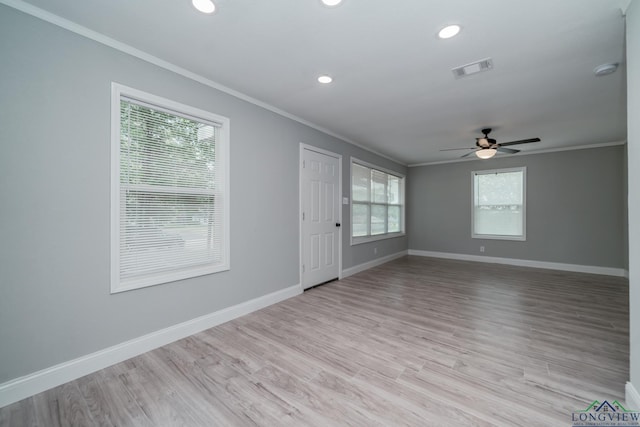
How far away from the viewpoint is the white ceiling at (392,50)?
1.77 m

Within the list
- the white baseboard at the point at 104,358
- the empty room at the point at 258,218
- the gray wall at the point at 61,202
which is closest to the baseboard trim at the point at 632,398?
the empty room at the point at 258,218

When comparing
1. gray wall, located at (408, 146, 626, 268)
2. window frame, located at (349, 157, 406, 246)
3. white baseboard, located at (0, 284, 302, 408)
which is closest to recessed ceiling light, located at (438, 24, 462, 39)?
window frame, located at (349, 157, 406, 246)

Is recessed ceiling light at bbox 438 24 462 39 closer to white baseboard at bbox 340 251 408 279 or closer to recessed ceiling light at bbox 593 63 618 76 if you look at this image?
recessed ceiling light at bbox 593 63 618 76

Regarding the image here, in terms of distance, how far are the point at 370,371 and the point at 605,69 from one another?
3.45 metres

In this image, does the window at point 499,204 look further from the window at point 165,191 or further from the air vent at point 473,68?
the window at point 165,191

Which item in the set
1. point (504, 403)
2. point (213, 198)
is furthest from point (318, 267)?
point (504, 403)

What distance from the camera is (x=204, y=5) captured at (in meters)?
1.73

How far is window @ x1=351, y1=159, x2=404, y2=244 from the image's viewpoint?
17.3 ft

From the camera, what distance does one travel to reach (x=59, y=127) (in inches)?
72.9

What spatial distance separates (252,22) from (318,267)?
3318 mm

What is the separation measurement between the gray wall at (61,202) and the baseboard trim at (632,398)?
3.28m

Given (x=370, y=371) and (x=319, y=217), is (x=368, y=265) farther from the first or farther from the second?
(x=370, y=371)

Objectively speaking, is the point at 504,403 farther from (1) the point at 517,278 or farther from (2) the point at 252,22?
(1) the point at 517,278

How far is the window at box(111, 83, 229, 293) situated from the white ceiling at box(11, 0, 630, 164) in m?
0.52
